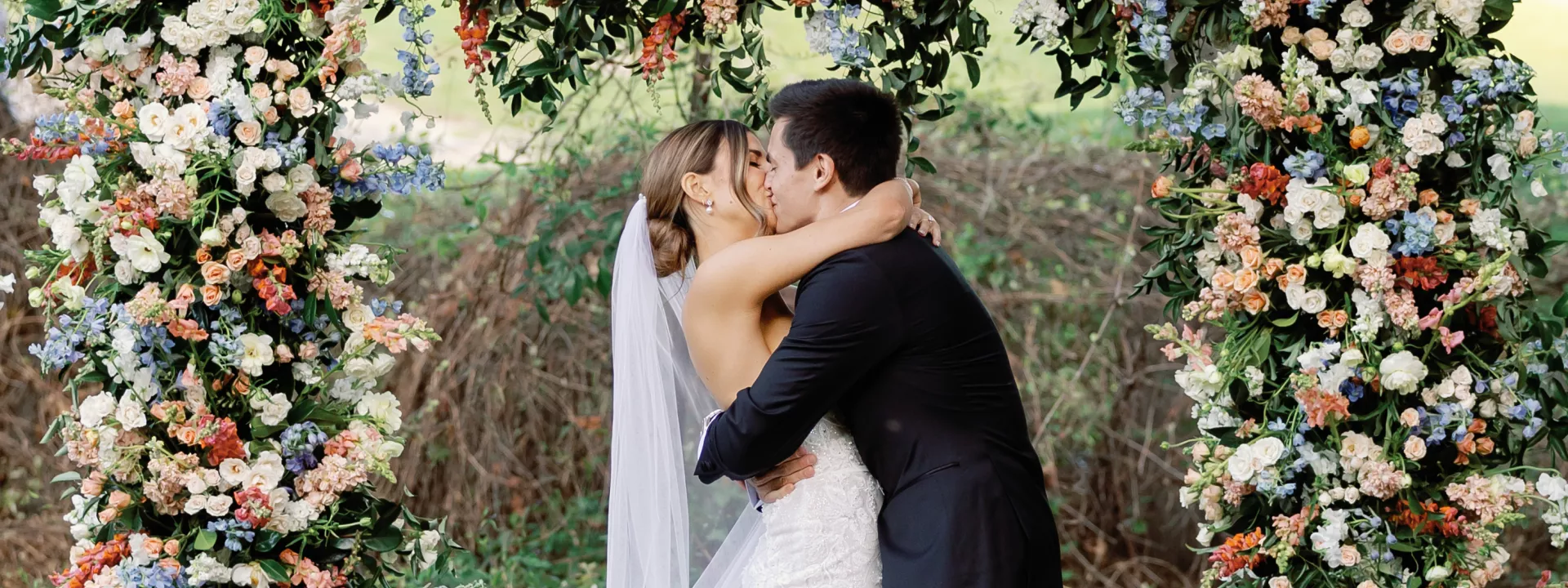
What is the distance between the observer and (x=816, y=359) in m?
2.43

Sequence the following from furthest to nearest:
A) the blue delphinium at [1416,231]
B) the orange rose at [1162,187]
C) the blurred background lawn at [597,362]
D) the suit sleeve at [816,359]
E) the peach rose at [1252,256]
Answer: the blurred background lawn at [597,362] < the orange rose at [1162,187] < the peach rose at [1252,256] < the blue delphinium at [1416,231] < the suit sleeve at [816,359]

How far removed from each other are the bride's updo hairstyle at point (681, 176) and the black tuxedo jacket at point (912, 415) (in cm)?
42

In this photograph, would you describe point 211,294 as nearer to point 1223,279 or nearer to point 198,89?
point 198,89

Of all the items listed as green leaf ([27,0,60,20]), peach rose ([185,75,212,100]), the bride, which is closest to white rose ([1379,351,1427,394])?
the bride

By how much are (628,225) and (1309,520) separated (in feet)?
5.22

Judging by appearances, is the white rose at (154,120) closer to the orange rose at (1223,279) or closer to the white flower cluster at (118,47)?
the white flower cluster at (118,47)

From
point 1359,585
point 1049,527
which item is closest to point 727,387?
point 1049,527

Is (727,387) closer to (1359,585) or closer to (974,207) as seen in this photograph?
(1359,585)

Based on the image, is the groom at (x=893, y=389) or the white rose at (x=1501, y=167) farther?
the white rose at (x=1501, y=167)

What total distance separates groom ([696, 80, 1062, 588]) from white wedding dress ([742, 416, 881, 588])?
0.17ft

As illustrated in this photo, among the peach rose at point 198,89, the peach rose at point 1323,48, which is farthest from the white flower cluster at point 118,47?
the peach rose at point 1323,48

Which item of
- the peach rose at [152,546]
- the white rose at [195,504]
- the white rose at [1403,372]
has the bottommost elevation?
the white rose at [1403,372]

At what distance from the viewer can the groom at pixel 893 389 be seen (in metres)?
2.46

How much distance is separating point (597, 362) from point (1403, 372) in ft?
14.0
